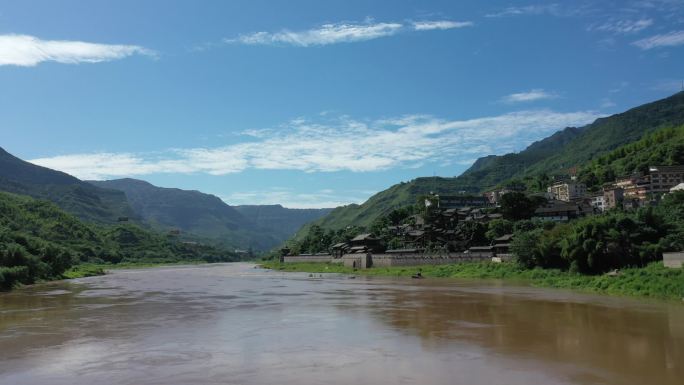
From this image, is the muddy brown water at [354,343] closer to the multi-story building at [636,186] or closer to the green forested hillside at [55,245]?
the green forested hillside at [55,245]

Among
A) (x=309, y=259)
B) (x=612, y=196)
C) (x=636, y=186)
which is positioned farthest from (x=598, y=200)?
(x=309, y=259)

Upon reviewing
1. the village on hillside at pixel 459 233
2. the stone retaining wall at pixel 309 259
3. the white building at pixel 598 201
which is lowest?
the stone retaining wall at pixel 309 259

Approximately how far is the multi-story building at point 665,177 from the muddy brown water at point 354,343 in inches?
3627

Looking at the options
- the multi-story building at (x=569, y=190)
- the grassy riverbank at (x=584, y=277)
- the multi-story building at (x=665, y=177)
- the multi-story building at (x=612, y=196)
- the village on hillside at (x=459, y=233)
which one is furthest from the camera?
the multi-story building at (x=569, y=190)

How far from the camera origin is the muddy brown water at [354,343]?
532 inches

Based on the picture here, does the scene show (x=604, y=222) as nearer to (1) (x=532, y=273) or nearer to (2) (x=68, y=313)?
(1) (x=532, y=273)

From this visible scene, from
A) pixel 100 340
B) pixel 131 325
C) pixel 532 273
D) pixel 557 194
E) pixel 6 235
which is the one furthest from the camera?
pixel 557 194

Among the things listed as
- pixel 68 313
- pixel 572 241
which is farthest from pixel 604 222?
pixel 68 313

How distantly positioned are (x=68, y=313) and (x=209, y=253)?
17521 cm

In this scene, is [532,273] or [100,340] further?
[532,273]

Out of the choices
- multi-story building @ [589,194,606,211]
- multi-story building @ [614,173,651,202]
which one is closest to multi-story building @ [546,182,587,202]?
multi-story building @ [614,173,651,202]

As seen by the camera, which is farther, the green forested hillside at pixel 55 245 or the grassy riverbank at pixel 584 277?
the green forested hillside at pixel 55 245

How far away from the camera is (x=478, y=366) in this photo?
46.8ft

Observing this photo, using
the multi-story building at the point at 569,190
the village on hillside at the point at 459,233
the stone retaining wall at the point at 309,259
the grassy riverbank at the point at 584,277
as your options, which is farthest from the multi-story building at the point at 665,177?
the grassy riverbank at the point at 584,277
